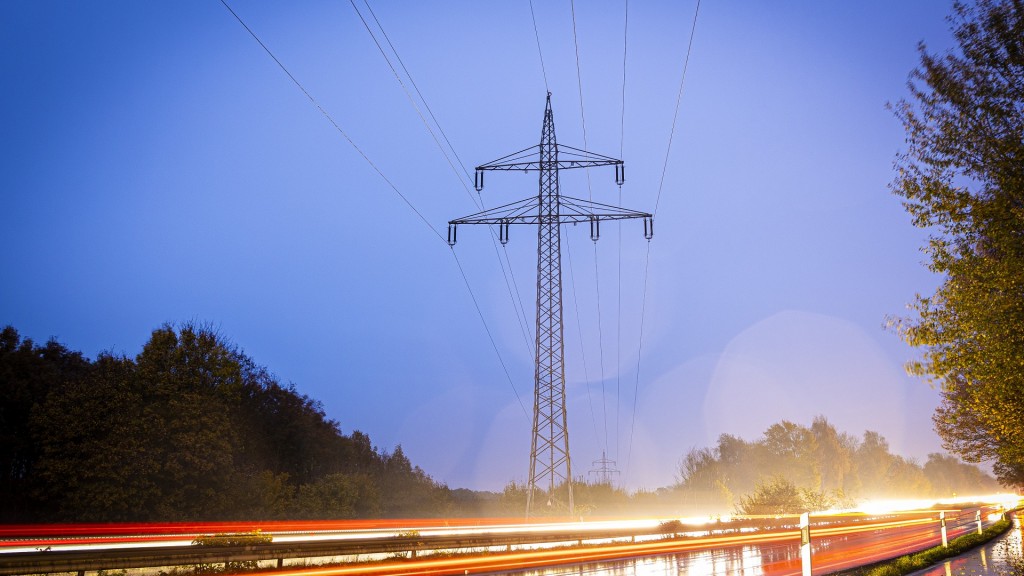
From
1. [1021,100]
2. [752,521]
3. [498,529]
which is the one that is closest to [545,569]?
[498,529]

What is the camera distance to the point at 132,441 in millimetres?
42312

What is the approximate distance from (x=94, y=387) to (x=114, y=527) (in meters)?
14.4

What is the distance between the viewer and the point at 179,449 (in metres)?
44.6

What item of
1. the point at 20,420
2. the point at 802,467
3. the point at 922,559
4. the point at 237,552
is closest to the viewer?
the point at 922,559

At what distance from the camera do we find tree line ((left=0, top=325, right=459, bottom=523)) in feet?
134

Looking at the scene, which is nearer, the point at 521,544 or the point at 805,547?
the point at 805,547

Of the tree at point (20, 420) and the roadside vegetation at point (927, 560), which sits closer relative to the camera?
the roadside vegetation at point (927, 560)

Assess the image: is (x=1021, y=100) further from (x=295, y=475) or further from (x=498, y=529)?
(x=295, y=475)

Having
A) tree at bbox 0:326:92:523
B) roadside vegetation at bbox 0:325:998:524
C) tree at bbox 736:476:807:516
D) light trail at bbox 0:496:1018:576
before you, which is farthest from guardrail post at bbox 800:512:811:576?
tree at bbox 736:476:807:516

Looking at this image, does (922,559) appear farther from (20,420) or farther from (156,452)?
(20,420)

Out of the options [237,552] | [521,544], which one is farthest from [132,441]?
[521,544]

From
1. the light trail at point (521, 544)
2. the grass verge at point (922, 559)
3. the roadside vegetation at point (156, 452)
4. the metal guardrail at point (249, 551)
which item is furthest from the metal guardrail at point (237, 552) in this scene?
the grass verge at point (922, 559)

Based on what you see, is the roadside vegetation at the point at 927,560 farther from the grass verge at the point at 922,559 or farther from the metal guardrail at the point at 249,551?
the metal guardrail at the point at 249,551

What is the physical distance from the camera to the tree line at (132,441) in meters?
40.9
